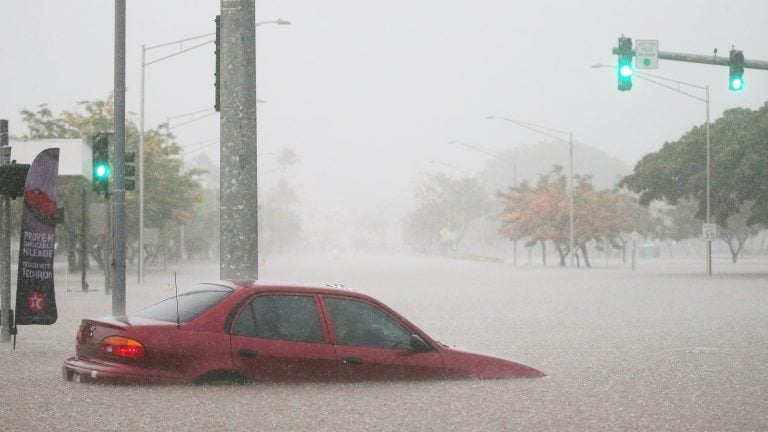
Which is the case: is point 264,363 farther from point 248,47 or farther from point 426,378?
point 248,47

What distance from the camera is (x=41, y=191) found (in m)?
17.1

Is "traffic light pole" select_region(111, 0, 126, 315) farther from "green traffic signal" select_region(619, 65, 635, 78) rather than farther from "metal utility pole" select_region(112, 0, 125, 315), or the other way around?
"green traffic signal" select_region(619, 65, 635, 78)

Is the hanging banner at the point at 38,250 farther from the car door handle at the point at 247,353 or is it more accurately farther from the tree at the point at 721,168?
the tree at the point at 721,168

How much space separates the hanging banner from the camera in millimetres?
16828

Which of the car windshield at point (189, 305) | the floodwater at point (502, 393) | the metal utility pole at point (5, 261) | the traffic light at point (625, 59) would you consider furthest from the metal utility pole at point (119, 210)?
the traffic light at point (625, 59)

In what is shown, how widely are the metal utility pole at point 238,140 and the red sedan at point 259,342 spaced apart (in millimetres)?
2299

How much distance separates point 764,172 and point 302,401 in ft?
153

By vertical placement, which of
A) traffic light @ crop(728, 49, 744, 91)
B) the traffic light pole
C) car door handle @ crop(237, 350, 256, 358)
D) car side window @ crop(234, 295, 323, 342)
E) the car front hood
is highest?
traffic light @ crop(728, 49, 744, 91)

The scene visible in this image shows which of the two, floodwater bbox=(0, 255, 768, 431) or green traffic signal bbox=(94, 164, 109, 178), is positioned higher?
green traffic signal bbox=(94, 164, 109, 178)

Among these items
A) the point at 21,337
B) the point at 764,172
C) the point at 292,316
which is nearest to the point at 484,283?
the point at 764,172

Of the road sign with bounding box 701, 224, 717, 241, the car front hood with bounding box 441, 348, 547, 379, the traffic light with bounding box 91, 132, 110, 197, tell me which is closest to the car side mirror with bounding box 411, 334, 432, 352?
the car front hood with bounding box 441, 348, 547, 379

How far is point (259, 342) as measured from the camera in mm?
12484

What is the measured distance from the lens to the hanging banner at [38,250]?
1683 cm

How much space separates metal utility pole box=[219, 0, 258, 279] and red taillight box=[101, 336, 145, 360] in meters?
3.45
